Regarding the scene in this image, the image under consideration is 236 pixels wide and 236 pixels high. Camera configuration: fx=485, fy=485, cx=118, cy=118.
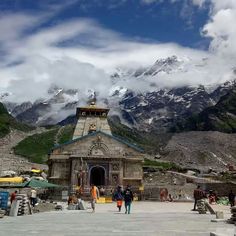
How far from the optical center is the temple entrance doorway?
54.8 metres

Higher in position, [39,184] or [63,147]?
[63,147]

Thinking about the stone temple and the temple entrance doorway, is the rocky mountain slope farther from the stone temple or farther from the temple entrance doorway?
the stone temple

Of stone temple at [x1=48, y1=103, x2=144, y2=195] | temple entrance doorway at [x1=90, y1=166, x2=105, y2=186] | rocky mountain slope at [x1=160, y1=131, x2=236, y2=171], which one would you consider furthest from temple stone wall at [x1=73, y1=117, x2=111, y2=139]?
rocky mountain slope at [x1=160, y1=131, x2=236, y2=171]

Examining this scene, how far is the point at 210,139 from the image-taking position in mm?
136250

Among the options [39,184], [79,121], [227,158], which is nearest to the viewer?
[39,184]

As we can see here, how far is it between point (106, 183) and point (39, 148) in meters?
76.0

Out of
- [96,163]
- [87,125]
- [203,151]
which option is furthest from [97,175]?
[203,151]

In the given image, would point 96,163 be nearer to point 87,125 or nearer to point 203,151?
point 87,125

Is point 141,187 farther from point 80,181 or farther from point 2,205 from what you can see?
point 2,205

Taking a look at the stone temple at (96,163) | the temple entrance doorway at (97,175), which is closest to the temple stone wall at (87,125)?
the temple entrance doorway at (97,175)

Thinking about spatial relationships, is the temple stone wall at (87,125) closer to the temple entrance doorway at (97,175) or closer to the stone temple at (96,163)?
the temple entrance doorway at (97,175)

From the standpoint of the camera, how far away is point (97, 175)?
188 feet

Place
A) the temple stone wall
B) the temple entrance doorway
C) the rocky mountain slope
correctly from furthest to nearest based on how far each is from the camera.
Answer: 1. the rocky mountain slope
2. the temple stone wall
3. the temple entrance doorway

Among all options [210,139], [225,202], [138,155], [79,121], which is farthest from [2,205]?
[210,139]
